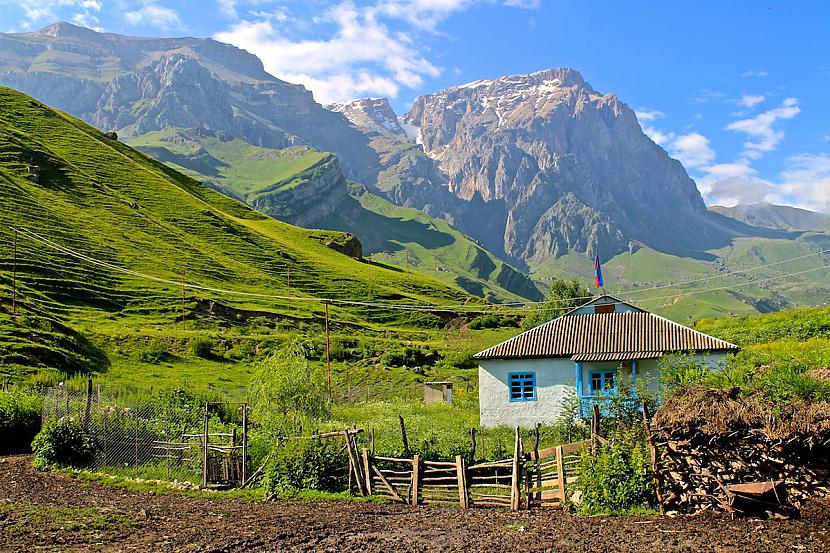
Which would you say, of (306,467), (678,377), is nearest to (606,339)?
(678,377)

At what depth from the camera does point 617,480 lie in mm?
18422

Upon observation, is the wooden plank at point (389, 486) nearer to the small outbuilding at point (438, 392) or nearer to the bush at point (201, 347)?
the small outbuilding at point (438, 392)

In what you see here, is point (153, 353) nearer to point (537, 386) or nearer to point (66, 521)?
point (537, 386)

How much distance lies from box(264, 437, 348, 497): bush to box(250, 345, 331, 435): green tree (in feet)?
7.95

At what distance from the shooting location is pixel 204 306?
92188 mm

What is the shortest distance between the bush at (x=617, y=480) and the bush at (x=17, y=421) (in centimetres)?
2725

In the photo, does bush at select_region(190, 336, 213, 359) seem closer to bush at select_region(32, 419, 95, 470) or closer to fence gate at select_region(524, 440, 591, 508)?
bush at select_region(32, 419, 95, 470)

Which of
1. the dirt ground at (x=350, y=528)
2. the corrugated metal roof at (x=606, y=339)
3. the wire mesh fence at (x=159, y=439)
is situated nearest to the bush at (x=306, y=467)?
the wire mesh fence at (x=159, y=439)

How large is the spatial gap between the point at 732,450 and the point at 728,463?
33 cm

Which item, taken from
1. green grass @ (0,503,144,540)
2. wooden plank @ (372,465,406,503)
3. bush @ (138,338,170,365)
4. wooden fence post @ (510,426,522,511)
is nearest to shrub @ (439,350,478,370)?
bush @ (138,338,170,365)

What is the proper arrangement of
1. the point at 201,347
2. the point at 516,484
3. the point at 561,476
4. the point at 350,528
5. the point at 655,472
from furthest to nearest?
the point at 201,347 → the point at 516,484 → the point at 561,476 → the point at 655,472 → the point at 350,528

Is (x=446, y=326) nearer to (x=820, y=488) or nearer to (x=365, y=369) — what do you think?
(x=365, y=369)

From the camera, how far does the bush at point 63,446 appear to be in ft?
88.2

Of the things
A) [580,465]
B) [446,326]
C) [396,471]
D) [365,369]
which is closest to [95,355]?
[365,369]
